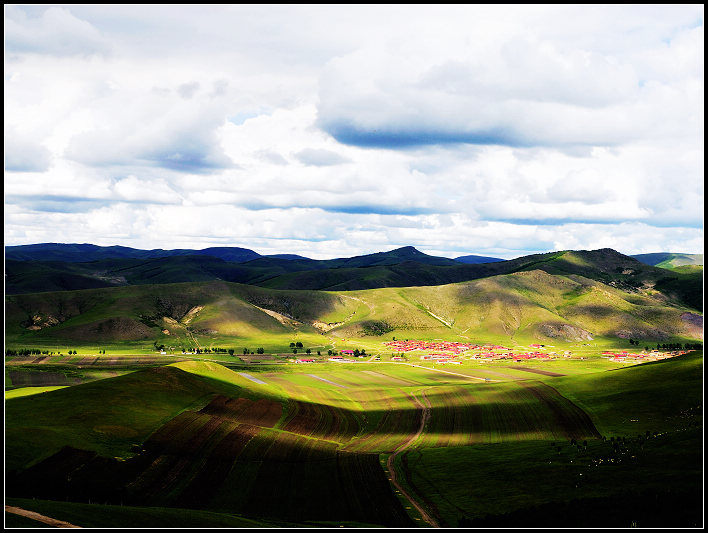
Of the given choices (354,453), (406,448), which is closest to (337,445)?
(354,453)

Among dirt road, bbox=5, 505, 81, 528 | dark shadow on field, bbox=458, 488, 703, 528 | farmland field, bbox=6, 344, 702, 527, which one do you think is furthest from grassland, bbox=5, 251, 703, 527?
dirt road, bbox=5, 505, 81, 528

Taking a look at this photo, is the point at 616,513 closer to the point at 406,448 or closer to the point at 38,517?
the point at 406,448

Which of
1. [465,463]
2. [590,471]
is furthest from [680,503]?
[465,463]

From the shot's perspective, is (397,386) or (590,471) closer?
(590,471)

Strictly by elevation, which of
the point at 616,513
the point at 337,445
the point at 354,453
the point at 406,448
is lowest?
the point at 406,448

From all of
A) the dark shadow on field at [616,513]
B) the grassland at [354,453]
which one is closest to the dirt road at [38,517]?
the grassland at [354,453]

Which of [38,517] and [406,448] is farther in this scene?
[406,448]

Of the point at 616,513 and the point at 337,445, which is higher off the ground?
the point at 616,513

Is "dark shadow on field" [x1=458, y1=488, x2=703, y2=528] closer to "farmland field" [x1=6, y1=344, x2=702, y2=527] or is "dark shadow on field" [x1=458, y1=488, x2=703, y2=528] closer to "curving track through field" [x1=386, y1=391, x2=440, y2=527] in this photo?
"farmland field" [x1=6, y1=344, x2=702, y2=527]

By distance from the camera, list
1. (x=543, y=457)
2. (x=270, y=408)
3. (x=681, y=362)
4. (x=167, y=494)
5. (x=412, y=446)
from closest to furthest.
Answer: (x=167, y=494) < (x=543, y=457) < (x=412, y=446) < (x=270, y=408) < (x=681, y=362)

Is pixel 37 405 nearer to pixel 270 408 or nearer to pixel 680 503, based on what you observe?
pixel 270 408

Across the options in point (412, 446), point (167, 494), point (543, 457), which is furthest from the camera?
point (412, 446)
